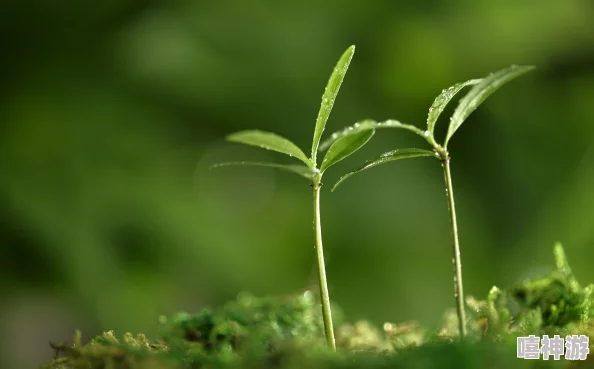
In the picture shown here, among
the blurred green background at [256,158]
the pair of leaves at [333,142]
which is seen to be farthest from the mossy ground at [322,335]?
the blurred green background at [256,158]

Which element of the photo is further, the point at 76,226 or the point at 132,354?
the point at 76,226

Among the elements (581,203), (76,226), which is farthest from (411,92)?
(76,226)

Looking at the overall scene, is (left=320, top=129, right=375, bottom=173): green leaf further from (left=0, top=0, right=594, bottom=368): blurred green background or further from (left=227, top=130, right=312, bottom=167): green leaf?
(left=0, top=0, right=594, bottom=368): blurred green background

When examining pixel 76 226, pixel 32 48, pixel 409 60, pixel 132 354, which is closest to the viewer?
pixel 132 354

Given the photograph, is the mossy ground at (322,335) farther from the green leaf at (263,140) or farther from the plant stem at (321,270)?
the green leaf at (263,140)

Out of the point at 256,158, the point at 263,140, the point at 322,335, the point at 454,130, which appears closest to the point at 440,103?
the point at 454,130

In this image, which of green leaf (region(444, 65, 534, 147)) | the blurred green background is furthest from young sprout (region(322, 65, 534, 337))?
the blurred green background

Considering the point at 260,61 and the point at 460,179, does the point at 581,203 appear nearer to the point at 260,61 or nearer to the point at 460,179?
the point at 460,179
